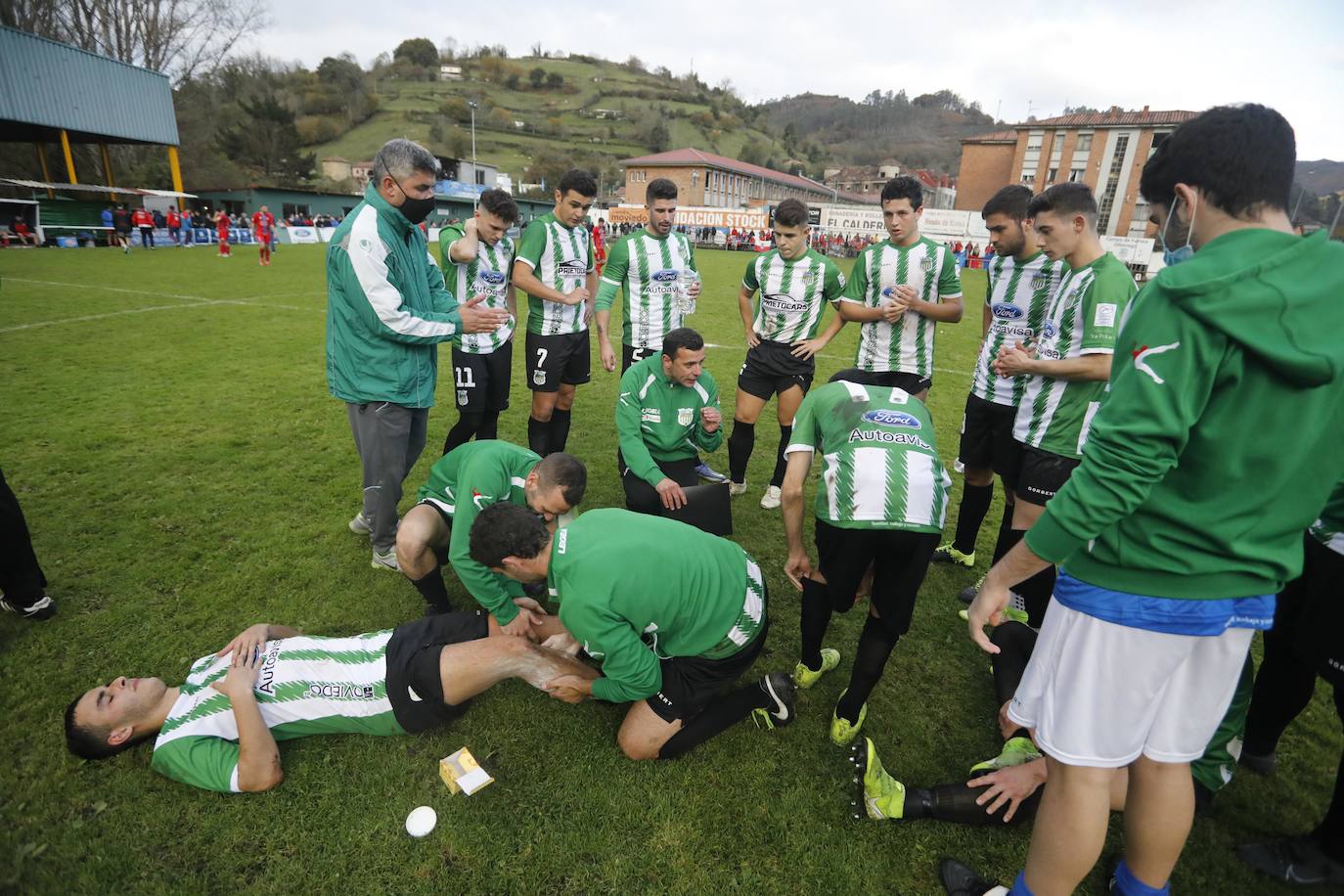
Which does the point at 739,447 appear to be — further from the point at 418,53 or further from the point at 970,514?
the point at 418,53

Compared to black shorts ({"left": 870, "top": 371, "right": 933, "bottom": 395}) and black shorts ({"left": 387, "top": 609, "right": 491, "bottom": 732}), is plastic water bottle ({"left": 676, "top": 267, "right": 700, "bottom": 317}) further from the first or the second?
black shorts ({"left": 387, "top": 609, "right": 491, "bottom": 732})

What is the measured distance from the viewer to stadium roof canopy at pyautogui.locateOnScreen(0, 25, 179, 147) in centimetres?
2531

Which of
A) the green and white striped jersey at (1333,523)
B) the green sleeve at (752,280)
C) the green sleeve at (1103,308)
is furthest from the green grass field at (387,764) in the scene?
the green sleeve at (752,280)

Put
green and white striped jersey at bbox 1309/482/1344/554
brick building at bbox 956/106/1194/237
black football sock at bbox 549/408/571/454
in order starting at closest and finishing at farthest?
green and white striped jersey at bbox 1309/482/1344/554, black football sock at bbox 549/408/571/454, brick building at bbox 956/106/1194/237

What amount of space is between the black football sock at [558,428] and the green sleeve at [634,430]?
4.69ft

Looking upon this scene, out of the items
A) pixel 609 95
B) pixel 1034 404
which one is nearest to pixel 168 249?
pixel 1034 404

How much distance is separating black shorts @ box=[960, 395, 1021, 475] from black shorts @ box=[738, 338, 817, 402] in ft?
5.08

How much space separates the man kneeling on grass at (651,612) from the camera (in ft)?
7.98

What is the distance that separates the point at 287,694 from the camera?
112 inches

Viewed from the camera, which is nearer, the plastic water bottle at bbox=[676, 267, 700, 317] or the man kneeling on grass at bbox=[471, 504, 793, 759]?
the man kneeling on grass at bbox=[471, 504, 793, 759]

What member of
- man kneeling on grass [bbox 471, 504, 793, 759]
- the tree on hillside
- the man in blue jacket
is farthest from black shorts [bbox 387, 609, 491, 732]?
the tree on hillside

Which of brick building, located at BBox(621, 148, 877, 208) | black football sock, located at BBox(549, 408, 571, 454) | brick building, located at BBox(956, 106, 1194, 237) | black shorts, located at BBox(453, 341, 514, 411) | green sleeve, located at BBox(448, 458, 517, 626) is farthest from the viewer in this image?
brick building, located at BBox(621, 148, 877, 208)

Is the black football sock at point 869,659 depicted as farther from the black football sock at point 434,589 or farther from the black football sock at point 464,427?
the black football sock at point 464,427

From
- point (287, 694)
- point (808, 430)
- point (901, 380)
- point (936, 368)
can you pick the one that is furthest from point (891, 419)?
point (936, 368)
